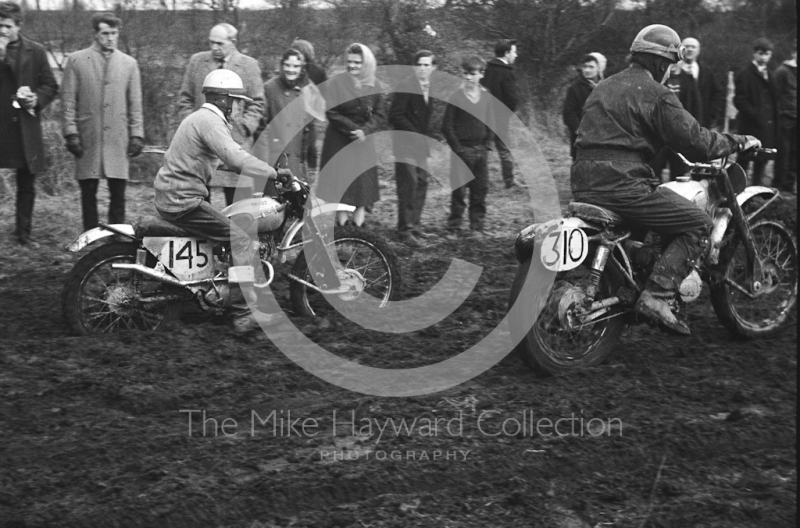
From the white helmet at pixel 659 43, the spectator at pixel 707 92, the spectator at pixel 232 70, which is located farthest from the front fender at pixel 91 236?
the spectator at pixel 707 92

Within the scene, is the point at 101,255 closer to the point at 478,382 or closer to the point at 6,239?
the point at 478,382

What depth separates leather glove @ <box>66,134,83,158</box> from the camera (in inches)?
361

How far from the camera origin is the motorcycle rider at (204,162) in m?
7.18

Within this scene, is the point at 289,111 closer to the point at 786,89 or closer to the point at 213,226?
the point at 213,226

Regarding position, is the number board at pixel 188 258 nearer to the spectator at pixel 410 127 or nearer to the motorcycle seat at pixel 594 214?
the motorcycle seat at pixel 594 214

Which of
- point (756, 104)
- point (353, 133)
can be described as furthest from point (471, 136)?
point (756, 104)

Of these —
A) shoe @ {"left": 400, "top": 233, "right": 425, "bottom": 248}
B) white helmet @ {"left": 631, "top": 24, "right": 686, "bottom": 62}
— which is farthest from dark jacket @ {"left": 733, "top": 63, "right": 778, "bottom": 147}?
white helmet @ {"left": 631, "top": 24, "right": 686, "bottom": 62}

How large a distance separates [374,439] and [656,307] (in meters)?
2.14

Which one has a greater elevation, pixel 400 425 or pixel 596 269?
pixel 596 269

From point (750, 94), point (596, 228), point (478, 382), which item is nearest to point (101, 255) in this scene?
point (478, 382)

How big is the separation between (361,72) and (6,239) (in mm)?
3733

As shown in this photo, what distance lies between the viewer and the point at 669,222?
6.43 m

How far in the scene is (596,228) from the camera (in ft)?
20.8

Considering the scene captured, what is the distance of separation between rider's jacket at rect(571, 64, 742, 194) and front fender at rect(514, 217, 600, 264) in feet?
0.93
